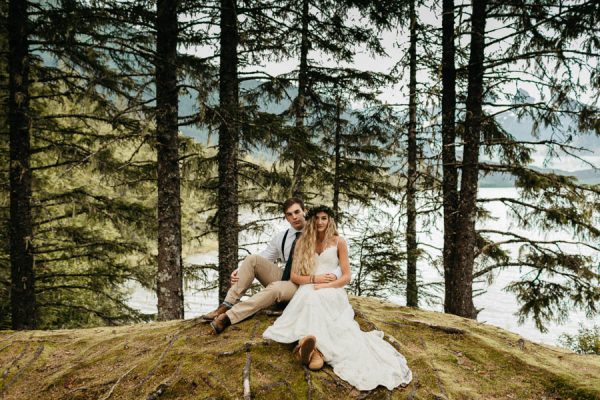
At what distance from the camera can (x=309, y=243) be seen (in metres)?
4.62

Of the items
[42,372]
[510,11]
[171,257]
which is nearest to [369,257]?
[171,257]

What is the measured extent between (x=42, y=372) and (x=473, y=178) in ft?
23.0

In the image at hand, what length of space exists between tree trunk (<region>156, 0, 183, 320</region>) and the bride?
309 cm

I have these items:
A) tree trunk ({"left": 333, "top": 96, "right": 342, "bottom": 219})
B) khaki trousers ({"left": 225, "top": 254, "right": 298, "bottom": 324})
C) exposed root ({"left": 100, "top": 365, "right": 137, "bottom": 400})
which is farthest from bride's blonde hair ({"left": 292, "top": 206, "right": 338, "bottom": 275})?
tree trunk ({"left": 333, "top": 96, "right": 342, "bottom": 219})

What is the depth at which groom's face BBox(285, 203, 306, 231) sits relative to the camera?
4.98 metres

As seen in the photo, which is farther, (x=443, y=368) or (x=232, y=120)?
(x=232, y=120)

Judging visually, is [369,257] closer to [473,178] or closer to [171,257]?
[473,178]

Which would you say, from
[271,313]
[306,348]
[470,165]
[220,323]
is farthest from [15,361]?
[470,165]

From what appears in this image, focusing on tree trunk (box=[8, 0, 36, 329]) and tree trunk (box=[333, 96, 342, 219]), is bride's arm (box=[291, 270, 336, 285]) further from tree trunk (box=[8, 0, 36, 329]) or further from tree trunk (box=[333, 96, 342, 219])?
tree trunk (box=[333, 96, 342, 219])

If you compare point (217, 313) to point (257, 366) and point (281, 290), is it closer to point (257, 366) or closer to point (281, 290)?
point (281, 290)

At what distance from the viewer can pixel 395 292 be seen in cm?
946

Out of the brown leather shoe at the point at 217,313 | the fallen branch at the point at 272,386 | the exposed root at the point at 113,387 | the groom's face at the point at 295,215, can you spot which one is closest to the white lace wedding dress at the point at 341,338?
A: the fallen branch at the point at 272,386

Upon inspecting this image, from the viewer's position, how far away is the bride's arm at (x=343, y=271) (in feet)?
14.3

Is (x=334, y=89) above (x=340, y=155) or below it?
above
